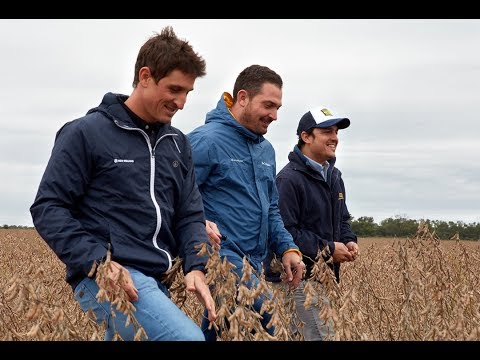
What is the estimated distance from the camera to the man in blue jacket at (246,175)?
4.67m

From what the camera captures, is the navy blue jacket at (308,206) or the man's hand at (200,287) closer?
the man's hand at (200,287)

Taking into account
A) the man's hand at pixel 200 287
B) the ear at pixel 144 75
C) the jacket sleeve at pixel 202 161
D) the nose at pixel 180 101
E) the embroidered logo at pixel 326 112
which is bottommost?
the man's hand at pixel 200 287

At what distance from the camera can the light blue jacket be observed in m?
4.66

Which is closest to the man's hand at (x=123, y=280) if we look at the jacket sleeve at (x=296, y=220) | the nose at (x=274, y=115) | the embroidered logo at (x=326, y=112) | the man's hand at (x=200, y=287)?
the man's hand at (x=200, y=287)

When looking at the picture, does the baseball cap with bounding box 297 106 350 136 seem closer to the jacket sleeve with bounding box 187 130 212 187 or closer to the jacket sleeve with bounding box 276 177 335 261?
the jacket sleeve with bounding box 276 177 335 261

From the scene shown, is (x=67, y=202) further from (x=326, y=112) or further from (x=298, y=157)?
(x=326, y=112)

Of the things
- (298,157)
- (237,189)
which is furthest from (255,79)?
(298,157)

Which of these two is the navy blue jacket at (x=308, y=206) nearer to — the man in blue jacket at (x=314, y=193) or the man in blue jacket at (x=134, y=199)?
the man in blue jacket at (x=314, y=193)

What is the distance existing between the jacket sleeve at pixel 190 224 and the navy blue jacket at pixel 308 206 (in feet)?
5.11

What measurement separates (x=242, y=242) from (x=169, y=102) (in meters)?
1.35

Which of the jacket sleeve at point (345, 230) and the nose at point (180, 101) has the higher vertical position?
the nose at point (180, 101)

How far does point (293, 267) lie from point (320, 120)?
1.37m
